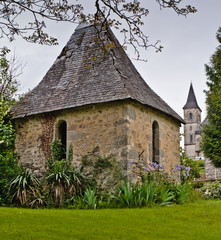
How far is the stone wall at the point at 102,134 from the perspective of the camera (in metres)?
11.9

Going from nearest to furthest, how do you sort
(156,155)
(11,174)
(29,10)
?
(29,10)
(11,174)
(156,155)

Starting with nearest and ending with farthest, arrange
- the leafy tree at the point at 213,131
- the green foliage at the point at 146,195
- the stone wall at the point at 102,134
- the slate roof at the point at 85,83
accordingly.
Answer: the green foliage at the point at 146,195
the stone wall at the point at 102,134
the slate roof at the point at 85,83
the leafy tree at the point at 213,131

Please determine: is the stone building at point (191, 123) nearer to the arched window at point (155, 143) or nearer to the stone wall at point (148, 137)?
the stone wall at point (148, 137)

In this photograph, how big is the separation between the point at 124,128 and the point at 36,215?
4141 millimetres

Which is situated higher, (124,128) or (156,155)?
(124,128)

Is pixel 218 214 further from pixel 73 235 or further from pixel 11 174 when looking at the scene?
pixel 11 174

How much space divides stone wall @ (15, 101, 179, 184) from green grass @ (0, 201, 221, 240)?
2.52m

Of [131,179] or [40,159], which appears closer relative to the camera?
[131,179]

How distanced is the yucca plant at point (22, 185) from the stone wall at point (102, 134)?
2.70 ft

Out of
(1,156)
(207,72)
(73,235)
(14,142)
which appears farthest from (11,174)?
(207,72)

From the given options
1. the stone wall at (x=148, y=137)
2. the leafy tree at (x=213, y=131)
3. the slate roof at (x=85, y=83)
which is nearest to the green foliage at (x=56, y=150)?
the slate roof at (x=85, y=83)

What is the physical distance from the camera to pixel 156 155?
13.4 meters

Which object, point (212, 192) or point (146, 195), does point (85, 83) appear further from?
point (212, 192)

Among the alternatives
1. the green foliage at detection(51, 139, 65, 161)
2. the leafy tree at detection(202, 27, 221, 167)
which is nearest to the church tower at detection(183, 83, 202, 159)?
the leafy tree at detection(202, 27, 221, 167)
